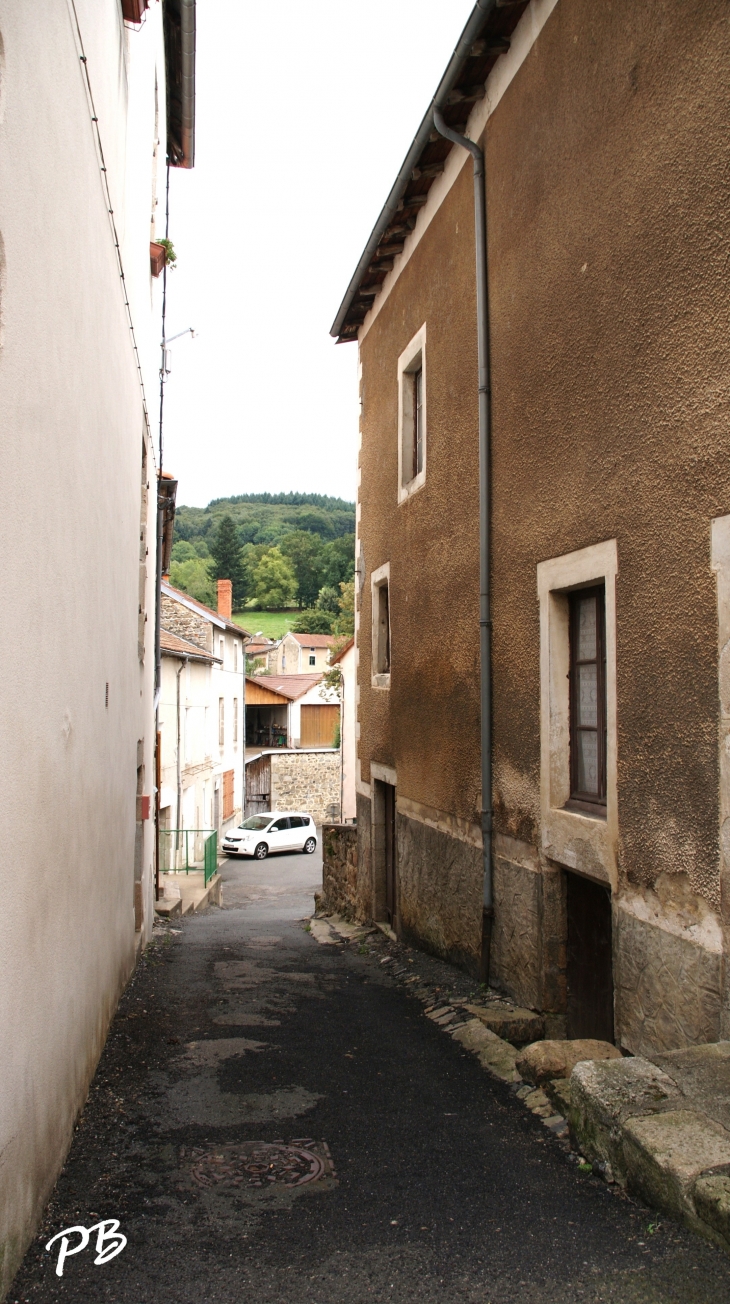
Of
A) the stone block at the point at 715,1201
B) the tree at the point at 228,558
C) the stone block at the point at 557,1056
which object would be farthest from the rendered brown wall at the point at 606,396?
the tree at the point at 228,558

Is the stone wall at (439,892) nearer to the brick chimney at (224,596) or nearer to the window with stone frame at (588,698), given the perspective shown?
the window with stone frame at (588,698)

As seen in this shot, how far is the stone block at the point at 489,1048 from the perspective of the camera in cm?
546

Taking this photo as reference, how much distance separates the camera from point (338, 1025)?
6.73 metres

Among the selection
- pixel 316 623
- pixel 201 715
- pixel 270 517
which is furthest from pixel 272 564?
pixel 201 715

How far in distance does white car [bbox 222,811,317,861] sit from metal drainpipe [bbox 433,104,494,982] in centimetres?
2327

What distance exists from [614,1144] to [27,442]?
10.9ft

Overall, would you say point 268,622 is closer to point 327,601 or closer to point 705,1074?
point 327,601

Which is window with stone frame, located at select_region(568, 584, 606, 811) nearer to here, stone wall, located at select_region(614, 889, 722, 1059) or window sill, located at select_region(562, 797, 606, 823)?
window sill, located at select_region(562, 797, 606, 823)

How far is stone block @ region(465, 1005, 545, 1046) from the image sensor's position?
20.2 ft

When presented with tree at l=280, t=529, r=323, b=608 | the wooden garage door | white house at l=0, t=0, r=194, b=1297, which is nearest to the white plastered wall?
white house at l=0, t=0, r=194, b=1297

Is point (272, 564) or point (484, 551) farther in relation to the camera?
point (272, 564)

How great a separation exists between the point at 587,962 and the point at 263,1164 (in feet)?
9.26

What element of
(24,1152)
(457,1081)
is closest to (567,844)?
(457,1081)

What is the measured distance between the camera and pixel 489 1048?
591 cm
